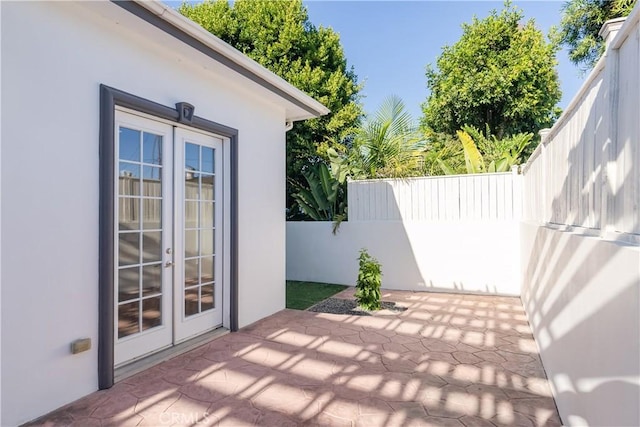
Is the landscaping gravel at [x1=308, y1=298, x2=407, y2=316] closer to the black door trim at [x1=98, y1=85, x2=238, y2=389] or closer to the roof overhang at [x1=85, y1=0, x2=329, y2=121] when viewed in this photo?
the black door trim at [x1=98, y1=85, x2=238, y2=389]

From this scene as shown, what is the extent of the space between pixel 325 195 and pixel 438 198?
3.26 metres

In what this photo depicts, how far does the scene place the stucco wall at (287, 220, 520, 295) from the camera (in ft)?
25.6

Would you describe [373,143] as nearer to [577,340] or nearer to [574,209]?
[574,209]

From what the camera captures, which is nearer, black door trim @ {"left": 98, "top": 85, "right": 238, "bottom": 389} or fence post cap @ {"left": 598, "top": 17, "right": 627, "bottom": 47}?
fence post cap @ {"left": 598, "top": 17, "right": 627, "bottom": 47}

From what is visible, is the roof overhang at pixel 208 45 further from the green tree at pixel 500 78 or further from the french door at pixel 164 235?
the green tree at pixel 500 78

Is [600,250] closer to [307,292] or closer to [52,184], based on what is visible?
[52,184]

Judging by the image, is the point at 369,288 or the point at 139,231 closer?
the point at 139,231

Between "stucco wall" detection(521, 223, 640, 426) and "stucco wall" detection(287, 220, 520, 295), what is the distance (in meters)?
4.23

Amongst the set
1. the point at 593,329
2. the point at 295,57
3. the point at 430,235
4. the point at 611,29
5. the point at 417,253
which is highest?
the point at 295,57

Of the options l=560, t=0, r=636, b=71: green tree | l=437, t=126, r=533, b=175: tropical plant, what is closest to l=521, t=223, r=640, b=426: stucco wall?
l=437, t=126, r=533, b=175: tropical plant

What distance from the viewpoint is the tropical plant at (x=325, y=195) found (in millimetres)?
10078

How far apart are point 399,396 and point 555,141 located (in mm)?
3314

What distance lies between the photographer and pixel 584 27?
42.9ft

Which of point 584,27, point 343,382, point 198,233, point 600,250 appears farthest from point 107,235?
point 584,27
